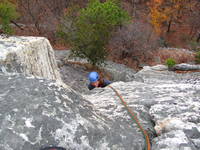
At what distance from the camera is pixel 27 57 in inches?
183

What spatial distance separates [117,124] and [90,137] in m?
0.59

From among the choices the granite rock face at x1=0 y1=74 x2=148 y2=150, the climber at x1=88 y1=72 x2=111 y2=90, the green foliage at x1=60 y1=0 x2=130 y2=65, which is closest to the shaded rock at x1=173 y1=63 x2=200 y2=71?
the green foliage at x1=60 y1=0 x2=130 y2=65

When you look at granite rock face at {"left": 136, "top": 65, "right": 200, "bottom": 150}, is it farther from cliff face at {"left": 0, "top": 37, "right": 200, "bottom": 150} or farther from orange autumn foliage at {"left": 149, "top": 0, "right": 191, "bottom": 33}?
orange autumn foliage at {"left": 149, "top": 0, "right": 191, "bottom": 33}

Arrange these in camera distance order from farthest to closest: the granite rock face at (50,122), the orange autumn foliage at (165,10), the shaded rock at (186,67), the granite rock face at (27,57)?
the orange autumn foliage at (165,10)
the shaded rock at (186,67)
the granite rock face at (27,57)
the granite rock face at (50,122)

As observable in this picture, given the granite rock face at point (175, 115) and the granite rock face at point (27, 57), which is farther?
the granite rock face at point (27, 57)

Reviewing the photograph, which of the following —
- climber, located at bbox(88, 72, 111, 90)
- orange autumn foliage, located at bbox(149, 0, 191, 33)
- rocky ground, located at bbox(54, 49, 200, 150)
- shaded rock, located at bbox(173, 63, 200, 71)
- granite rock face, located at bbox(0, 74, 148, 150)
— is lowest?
shaded rock, located at bbox(173, 63, 200, 71)

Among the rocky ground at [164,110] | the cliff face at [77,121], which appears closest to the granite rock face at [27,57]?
the cliff face at [77,121]

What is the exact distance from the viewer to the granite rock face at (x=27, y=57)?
3958mm

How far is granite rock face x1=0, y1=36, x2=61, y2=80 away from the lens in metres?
3.96

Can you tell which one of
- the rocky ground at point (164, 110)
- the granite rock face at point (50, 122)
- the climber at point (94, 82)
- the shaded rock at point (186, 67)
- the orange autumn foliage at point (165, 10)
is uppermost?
the orange autumn foliage at point (165, 10)

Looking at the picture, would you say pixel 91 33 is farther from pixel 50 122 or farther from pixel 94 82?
pixel 50 122

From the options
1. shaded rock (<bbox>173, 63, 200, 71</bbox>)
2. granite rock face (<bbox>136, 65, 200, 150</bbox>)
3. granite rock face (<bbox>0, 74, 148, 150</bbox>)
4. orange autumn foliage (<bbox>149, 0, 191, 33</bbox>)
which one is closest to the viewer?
granite rock face (<bbox>0, 74, 148, 150</bbox>)

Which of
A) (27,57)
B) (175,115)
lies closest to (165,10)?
(27,57)

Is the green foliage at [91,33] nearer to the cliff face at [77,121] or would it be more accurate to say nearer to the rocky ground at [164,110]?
the rocky ground at [164,110]
